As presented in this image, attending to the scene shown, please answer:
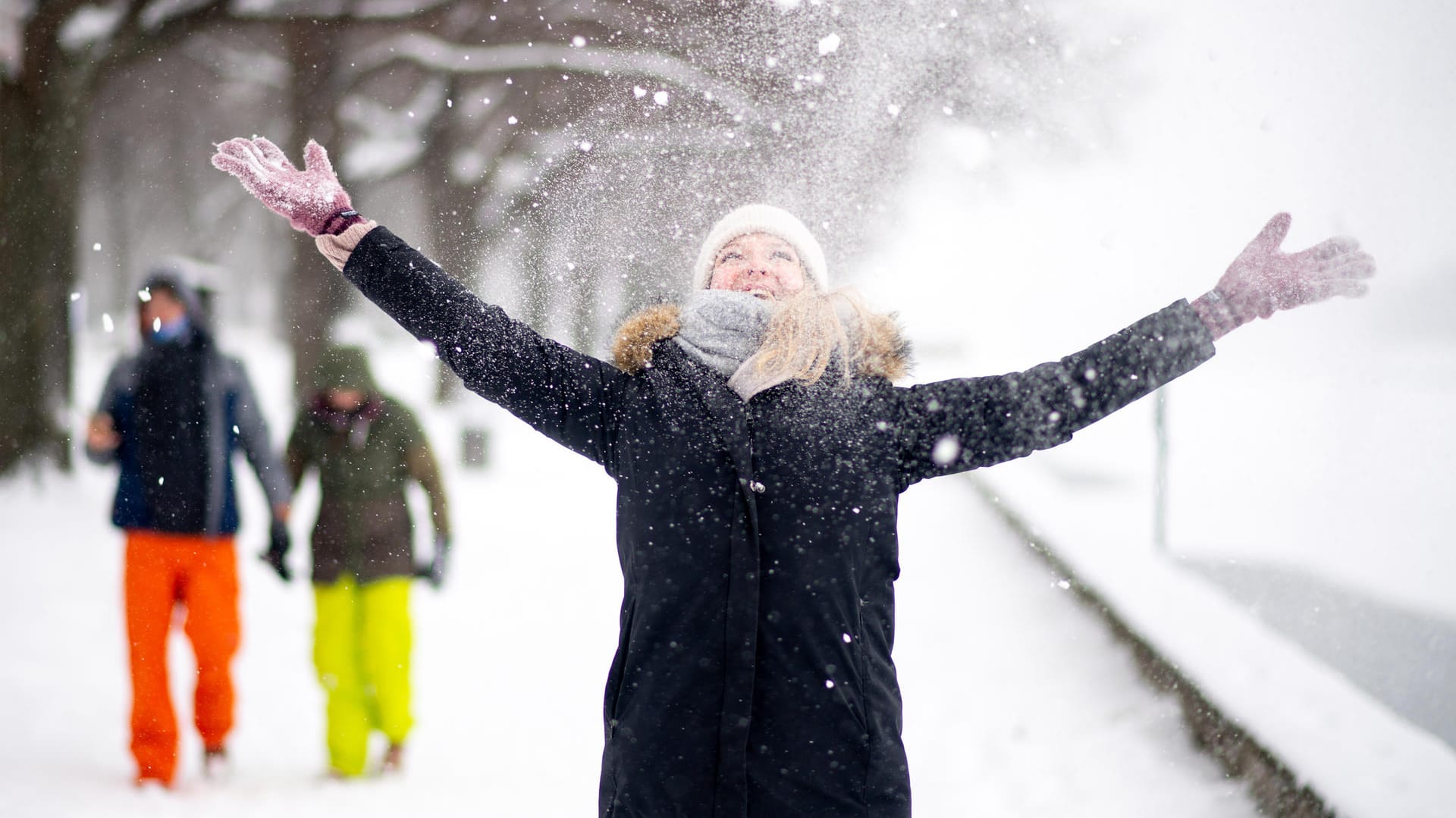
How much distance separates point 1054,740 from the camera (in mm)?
2984

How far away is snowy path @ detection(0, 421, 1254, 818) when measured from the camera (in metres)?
2.65

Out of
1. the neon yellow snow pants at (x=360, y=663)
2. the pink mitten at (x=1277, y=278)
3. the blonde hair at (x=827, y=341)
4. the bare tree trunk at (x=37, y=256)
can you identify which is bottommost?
the neon yellow snow pants at (x=360, y=663)

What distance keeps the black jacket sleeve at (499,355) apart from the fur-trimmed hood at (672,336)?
0.04 m

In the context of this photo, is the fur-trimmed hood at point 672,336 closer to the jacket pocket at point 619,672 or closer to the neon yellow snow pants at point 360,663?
the jacket pocket at point 619,672

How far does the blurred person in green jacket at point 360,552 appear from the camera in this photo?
2.74 metres

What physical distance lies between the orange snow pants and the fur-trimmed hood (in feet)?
5.87

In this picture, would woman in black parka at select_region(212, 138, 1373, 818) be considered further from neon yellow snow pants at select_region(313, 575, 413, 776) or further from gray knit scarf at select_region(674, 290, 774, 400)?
neon yellow snow pants at select_region(313, 575, 413, 776)

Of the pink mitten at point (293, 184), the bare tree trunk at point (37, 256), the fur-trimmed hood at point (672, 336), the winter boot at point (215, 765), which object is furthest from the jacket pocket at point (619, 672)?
the bare tree trunk at point (37, 256)

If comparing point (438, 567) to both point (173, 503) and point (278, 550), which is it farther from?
point (173, 503)

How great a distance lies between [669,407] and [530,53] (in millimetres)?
5950

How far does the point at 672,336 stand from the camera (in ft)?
4.52

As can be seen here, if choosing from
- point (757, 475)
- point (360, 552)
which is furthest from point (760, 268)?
point (360, 552)

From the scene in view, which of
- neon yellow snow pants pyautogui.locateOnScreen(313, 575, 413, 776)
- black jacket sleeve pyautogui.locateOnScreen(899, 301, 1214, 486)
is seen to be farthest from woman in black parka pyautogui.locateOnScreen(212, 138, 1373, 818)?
neon yellow snow pants pyautogui.locateOnScreen(313, 575, 413, 776)

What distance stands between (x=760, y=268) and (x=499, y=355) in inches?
17.9
